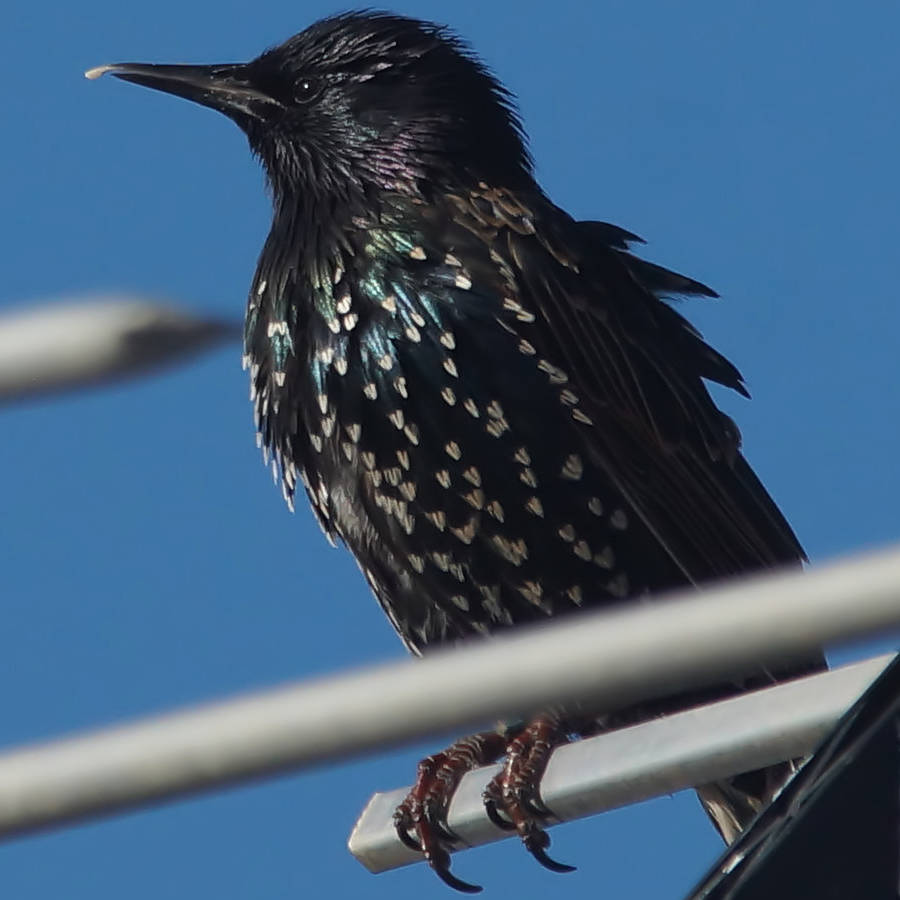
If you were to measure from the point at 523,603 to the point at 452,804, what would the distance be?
84 centimetres

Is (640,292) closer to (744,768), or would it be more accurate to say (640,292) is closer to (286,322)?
(286,322)

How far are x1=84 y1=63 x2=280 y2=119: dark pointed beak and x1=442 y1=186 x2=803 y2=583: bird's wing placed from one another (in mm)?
970

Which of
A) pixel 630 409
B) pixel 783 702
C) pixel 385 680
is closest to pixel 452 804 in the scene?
pixel 630 409

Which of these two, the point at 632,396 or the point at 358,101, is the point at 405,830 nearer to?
the point at 632,396

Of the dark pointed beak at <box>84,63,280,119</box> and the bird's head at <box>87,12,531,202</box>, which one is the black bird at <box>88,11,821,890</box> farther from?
the dark pointed beak at <box>84,63,280,119</box>

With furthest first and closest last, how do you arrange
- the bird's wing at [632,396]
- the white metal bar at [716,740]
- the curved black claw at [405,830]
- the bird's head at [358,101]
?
1. the bird's head at [358,101]
2. the bird's wing at [632,396]
3. the curved black claw at [405,830]
4. the white metal bar at [716,740]

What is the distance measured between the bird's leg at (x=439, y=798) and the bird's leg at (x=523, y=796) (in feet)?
0.47

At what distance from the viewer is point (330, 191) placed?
251 inches

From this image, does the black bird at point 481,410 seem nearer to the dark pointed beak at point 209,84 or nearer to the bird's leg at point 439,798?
the bird's leg at point 439,798

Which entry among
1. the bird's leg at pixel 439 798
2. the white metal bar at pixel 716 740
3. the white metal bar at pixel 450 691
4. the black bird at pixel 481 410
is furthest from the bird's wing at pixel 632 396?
the white metal bar at pixel 450 691

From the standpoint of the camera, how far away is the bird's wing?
5988 mm

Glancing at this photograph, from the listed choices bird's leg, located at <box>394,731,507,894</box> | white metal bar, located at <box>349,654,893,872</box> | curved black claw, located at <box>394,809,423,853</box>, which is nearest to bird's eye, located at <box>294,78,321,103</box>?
bird's leg, located at <box>394,731,507,894</box>

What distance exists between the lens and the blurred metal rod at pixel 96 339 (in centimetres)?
176

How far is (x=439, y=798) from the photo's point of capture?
211 inches
